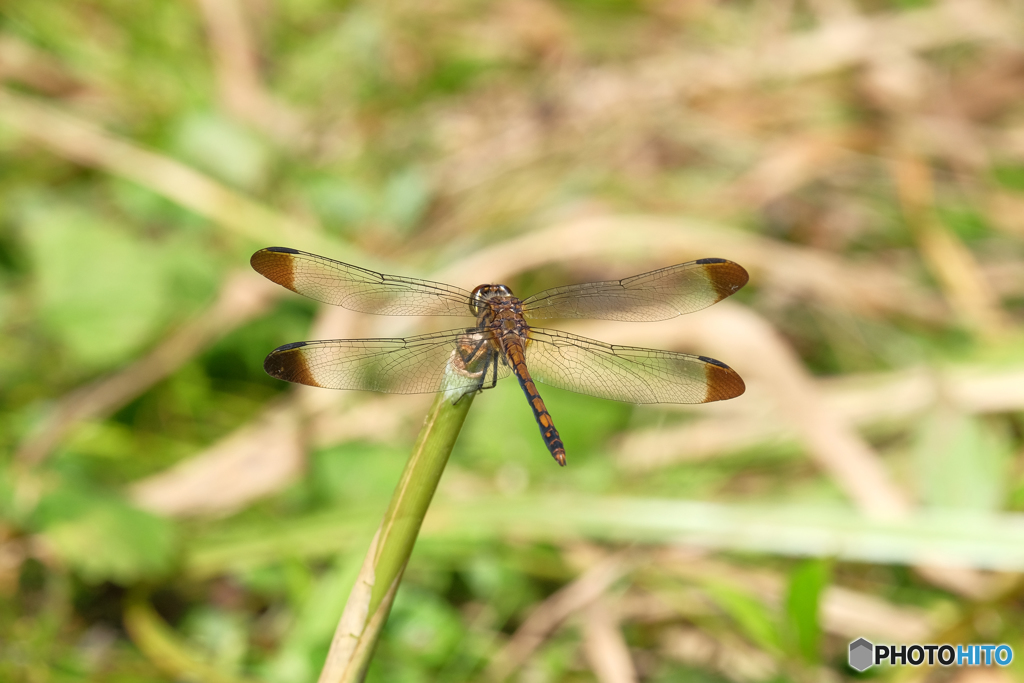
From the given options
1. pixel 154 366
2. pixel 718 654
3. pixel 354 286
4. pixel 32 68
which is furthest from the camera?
pixel 32 68

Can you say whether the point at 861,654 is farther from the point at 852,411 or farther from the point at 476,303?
the point at 476,303

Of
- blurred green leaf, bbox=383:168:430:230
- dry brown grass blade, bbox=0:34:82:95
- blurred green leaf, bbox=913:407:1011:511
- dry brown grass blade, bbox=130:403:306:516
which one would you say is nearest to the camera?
blurred green leaf, bbox=913:407:1011:511

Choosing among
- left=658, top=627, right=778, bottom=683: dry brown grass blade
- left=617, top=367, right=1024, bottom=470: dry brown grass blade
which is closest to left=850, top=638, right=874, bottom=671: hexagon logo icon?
left=658, top=627, right=778, bottom=683: dry brown grass blade

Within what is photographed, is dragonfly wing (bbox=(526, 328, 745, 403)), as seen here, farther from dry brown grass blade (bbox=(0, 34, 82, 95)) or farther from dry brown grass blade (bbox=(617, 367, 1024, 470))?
dry brown grass blade (bbox=(0, 34, 82, 95))

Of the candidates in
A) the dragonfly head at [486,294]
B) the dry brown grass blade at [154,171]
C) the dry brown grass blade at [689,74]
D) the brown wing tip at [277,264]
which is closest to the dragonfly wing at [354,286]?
the brown wing tip at [277,264]

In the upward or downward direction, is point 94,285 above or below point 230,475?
above

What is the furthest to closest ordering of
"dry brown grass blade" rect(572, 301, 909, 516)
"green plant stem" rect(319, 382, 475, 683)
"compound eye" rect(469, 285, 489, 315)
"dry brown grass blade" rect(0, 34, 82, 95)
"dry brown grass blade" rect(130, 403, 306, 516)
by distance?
"dry brown grass blade" rect(0, 34, 82, 95)
"dry brown grass blade" rect(130, 403, 306, 516)
"dry brown grass blade" rect(572, 301, 909, 516)
"compound eye" rect(469, 285, 489, 315)
"green plant stem" rect(319, 382, 475, 683)

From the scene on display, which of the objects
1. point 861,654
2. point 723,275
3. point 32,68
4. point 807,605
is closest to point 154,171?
point 32,68

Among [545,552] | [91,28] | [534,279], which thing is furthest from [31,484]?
[91,28]
